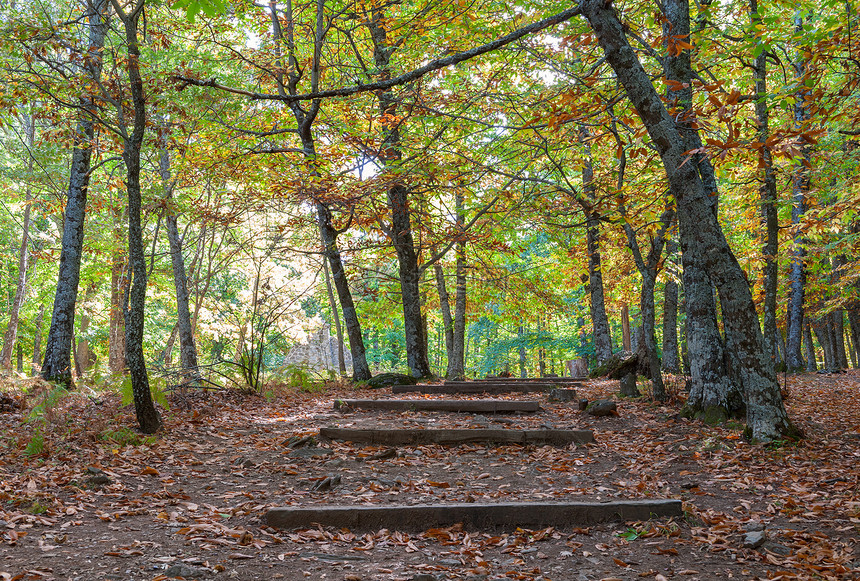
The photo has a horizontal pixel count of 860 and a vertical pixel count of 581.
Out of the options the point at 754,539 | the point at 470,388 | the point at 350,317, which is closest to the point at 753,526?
the point at 754,539

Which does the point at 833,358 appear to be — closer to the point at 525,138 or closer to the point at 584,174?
the point at 584,174

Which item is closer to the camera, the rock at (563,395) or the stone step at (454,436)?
the stone step at (454,436)

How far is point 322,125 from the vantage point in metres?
12.7

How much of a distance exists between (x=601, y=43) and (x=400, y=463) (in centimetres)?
530

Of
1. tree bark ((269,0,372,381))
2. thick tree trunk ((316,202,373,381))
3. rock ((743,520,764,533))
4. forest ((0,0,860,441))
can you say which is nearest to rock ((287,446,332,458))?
forest ((0,0,860,441))

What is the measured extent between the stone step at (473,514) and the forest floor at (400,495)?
0.10 metres

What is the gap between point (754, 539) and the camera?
3801mm

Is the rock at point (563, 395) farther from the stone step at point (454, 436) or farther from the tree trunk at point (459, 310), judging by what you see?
the tree trunk at point (459, 310)

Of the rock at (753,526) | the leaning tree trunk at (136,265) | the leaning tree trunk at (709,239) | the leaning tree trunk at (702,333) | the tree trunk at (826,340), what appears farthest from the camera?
the tree trunk at (826,340)

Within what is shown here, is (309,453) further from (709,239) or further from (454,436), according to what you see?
(709,239)

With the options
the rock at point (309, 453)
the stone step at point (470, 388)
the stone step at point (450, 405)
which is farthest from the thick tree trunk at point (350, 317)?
the rock at point (309, 453)

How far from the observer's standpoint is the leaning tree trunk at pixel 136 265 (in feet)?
21.6

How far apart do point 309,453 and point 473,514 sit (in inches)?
102

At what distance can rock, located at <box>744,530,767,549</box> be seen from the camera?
12.4ft
